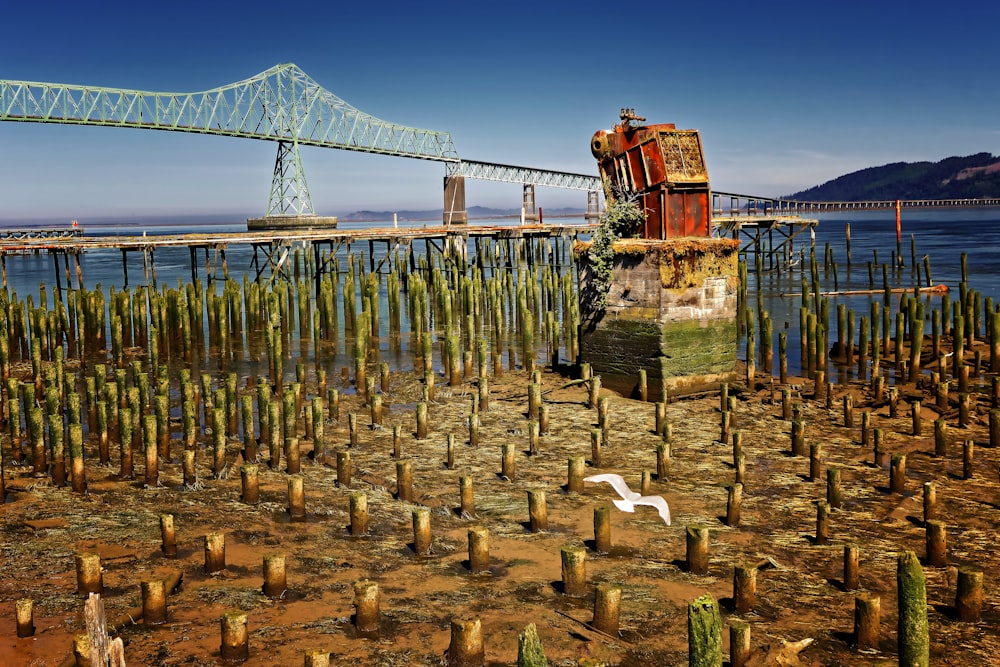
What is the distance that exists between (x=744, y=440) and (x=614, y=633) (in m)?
6.62

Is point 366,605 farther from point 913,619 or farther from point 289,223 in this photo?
point 289,223

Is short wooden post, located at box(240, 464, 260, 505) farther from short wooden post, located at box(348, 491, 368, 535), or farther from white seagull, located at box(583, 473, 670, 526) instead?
white seagull, located at box(583, 473, 670, 526)

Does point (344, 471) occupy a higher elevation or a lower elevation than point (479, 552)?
higher

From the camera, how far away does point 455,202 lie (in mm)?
64500

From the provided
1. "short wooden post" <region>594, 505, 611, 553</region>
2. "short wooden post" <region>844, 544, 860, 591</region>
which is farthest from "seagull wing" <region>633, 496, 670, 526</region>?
"short wooden post" <region>844, 544, 860, 591</region>

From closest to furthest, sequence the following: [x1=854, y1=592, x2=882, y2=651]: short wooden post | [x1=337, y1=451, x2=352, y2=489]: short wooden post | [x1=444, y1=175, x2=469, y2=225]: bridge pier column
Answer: [x1=854, y1=592, x2=882, y2=651]: short wooden post < [x1=337, y1=451, x2=352, y2=489]: short wooden post < [x1=444, y1=175, x2=469, y2=225]: bridge pier column

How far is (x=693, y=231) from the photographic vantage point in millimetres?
16719

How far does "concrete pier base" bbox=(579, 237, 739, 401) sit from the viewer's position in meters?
15.8

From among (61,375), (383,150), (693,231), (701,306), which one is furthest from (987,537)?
(383,150)

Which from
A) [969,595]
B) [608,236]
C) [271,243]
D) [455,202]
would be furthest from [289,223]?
[969,595]

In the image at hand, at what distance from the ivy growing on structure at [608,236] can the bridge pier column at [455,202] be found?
47078 millimetres

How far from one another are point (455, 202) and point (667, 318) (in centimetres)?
4999

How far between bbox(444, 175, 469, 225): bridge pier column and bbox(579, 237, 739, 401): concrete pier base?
47399 mm

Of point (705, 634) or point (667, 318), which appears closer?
point (705, 634)
